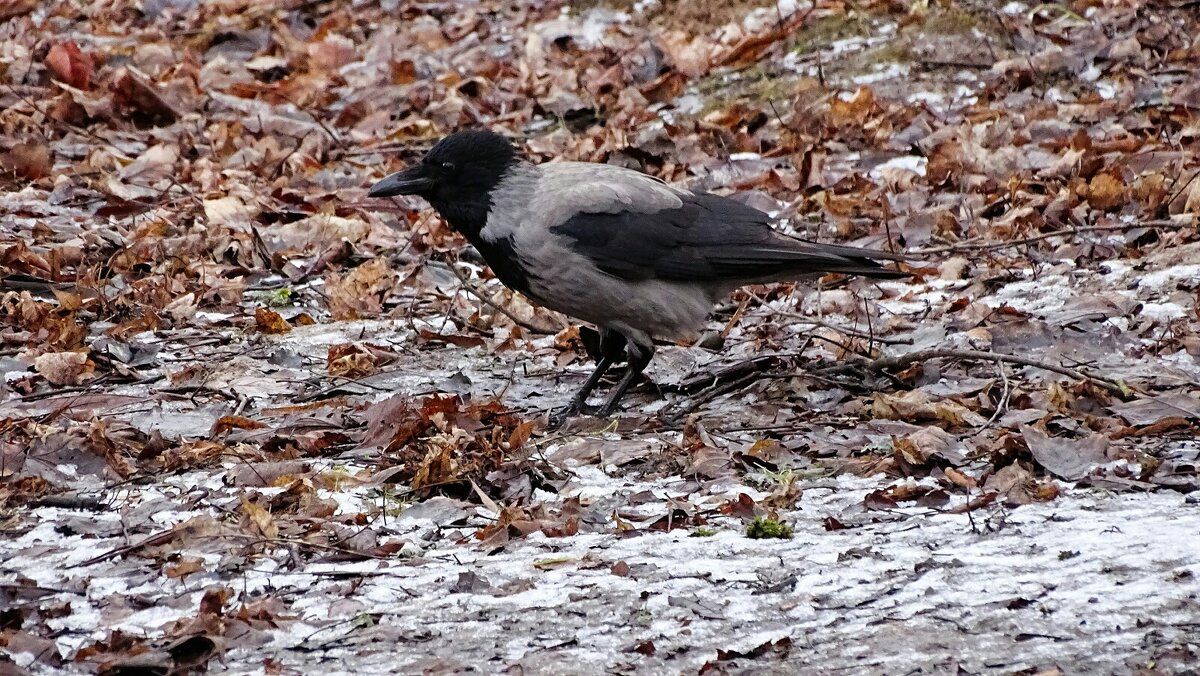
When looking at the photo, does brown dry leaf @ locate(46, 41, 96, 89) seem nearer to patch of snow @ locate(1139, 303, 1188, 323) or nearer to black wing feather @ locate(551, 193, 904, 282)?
black wing feather @ locate(551, 193, 904, 282)

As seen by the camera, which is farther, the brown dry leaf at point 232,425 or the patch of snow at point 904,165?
the patch of snow at point 904,165

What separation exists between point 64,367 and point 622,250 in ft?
8.40

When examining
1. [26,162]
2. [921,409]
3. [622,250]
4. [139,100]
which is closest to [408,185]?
[622,250]

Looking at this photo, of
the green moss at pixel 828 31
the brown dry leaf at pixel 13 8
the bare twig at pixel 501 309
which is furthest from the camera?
the brown dry leaf at pixel 13 8

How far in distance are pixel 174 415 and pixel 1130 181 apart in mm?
5385

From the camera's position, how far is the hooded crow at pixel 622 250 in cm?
651

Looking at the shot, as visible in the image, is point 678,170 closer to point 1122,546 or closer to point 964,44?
point 964,44

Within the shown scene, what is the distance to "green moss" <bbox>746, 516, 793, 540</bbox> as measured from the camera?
14.8 feet

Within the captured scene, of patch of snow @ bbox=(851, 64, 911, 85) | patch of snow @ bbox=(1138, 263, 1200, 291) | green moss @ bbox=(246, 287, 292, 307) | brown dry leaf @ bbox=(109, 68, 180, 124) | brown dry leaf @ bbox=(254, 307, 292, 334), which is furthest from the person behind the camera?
brown dry leaf @ bbox=(109, 68, 180, 124)

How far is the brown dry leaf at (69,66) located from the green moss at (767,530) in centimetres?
814

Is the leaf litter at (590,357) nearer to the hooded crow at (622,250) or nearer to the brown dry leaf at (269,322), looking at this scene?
the brown dry leaf at (269,322)

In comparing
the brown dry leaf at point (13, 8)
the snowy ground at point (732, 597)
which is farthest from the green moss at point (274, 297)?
the brown dry leaf at point (13, 8)

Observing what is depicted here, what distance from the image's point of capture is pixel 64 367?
20.9 feet

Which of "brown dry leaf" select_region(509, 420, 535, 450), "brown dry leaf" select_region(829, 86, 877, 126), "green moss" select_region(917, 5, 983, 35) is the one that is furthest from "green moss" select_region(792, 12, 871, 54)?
"brown dry leaf" select_region(509, 420, 535, 450)
